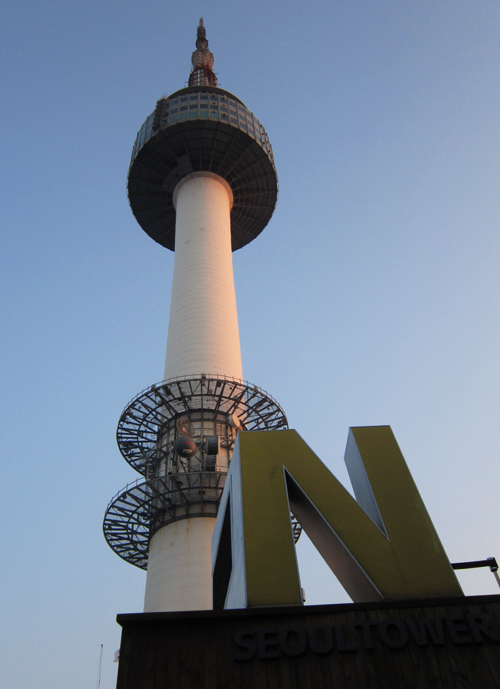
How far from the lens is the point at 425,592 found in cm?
1273

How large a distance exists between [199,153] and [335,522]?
174 feet

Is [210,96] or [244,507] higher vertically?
[210,96]

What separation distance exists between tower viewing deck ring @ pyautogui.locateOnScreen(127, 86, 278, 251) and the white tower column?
6.78ft

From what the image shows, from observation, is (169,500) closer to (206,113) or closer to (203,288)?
(203,288)

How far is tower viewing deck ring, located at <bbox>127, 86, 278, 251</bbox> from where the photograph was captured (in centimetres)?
5941

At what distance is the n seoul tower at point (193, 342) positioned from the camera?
1374 inches

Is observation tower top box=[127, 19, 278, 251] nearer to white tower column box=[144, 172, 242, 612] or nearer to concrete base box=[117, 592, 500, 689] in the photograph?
white tower column box=[144, 172, 242, 612]

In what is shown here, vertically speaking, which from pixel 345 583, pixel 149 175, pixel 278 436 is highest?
pixel 149 175

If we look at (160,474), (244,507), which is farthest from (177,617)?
(160,474)

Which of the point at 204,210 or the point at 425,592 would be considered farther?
the point at 204,210

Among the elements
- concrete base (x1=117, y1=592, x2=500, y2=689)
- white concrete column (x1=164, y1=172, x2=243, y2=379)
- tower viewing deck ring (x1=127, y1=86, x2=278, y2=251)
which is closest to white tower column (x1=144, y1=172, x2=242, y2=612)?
white concrete column (x1=164, y1=172, x2=243, y2=379)

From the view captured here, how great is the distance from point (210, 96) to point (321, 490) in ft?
190

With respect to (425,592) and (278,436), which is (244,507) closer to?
(278,436)

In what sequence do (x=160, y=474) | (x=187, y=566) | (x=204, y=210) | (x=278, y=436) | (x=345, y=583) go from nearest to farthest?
(x=345, y=583), (x=278, y=436), (x=187, y=566), (x=160, y=474), (x=204, y=210)
